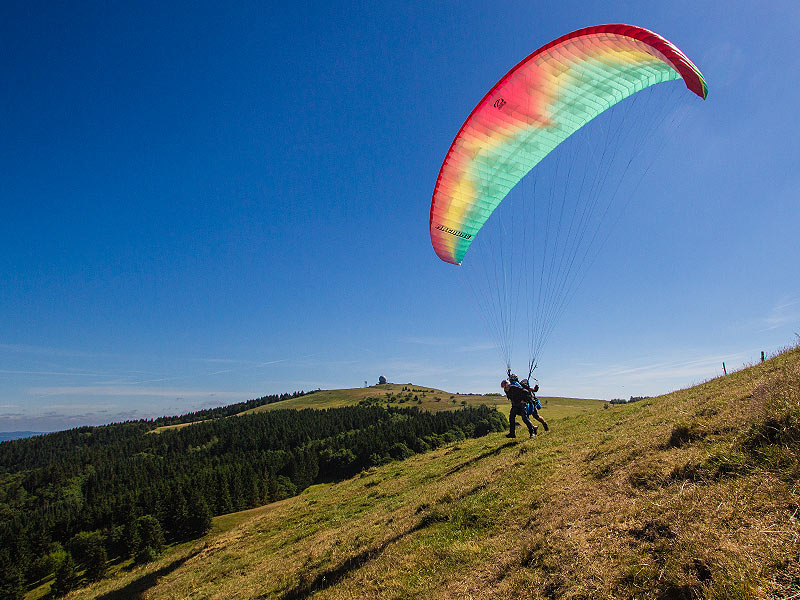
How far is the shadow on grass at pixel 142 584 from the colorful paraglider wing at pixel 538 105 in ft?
72.1

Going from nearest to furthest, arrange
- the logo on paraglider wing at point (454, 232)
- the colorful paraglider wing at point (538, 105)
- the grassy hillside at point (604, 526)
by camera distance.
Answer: the grassy hillside at point (604, 526) → the colorful paraglider wing at point (538, 105) → the logo on paraglider wing at point (454, 232)

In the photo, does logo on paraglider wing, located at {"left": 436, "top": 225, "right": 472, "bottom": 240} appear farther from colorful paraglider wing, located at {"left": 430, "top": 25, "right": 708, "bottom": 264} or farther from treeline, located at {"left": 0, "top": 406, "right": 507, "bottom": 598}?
treeline, located at {"left": 0, "top": 406, "right": 507, "bottom": 598}

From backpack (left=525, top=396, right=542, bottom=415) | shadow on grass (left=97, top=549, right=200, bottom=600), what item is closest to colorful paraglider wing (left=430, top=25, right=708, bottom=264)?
backpack (left=525, top=396, right=542, bottom=415)

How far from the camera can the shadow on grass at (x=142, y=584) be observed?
17.1 metres

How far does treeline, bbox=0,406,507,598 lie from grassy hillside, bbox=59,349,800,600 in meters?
Answer: 86.7

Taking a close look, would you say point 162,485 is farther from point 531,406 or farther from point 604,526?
point 604,526

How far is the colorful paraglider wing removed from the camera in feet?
34.6

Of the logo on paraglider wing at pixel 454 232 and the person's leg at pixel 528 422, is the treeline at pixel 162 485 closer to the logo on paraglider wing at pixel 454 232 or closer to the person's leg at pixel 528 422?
the person's leg at pixel 528 422

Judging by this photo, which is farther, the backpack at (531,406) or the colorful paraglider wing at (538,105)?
the backpack at (531,406)

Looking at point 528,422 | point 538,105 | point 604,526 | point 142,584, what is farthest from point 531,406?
point 142,584

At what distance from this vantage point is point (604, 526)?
218 inches

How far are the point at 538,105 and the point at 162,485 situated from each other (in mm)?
137771

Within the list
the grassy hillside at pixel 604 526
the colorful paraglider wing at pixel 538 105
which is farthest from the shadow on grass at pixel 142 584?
the colorful paraglider wing at pixel 538 105

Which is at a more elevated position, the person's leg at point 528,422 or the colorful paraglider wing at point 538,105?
the colorful paraglider wing at point 538,105
